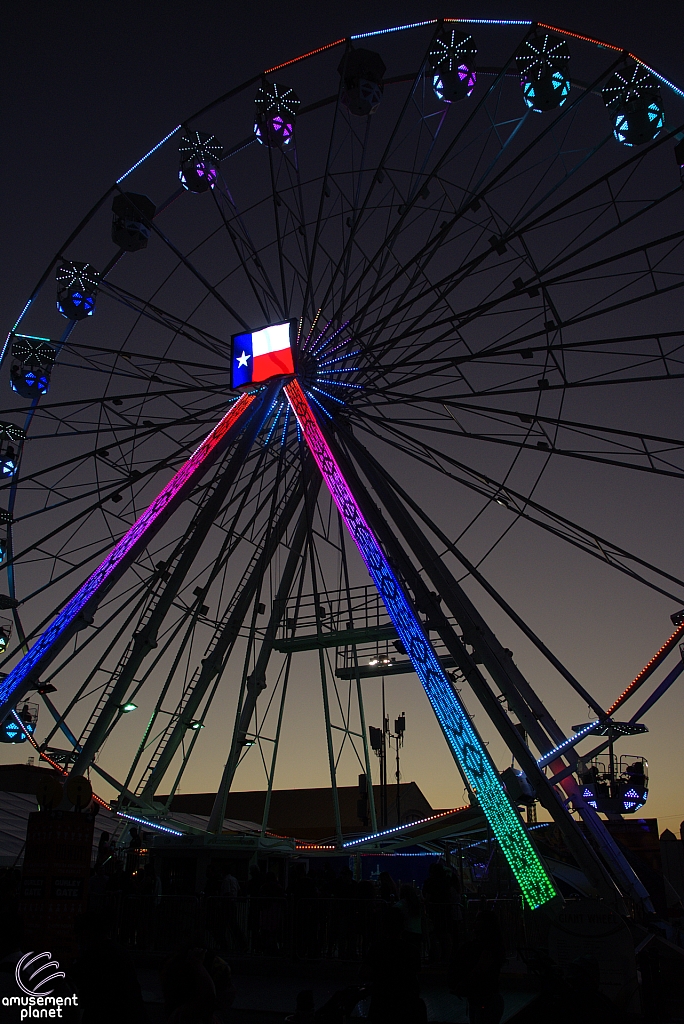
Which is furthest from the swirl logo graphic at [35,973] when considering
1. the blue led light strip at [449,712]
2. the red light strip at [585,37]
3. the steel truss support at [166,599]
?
the red light strip at [585,37]

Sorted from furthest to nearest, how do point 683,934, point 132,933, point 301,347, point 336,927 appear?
1. point 301,347
2. point 683,934
3. point 132,933
4. point 336,927

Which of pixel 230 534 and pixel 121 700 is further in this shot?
pixel 230 534

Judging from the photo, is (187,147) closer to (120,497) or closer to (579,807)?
(120,497)

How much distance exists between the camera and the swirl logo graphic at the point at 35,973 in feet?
23.1

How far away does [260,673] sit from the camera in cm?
2144

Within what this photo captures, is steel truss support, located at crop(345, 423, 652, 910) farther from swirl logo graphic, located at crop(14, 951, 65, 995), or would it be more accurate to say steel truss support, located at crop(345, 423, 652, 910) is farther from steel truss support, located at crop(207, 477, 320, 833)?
swirl logo graphic, located at crop(14, 951, 65, 995)

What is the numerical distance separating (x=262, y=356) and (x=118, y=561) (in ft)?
18.2

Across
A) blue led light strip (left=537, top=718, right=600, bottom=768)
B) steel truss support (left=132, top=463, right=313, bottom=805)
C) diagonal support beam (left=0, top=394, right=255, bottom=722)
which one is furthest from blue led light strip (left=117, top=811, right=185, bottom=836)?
blue led light strip (left=537, top=718, right=600, bottom=768)

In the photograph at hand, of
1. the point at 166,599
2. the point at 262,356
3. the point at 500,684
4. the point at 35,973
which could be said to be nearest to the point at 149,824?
the point at 166,599

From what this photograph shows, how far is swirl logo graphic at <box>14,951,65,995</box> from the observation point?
7035 millimetres

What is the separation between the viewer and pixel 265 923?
11.9 m

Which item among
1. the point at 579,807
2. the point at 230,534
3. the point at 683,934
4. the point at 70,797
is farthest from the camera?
the point at 230,534

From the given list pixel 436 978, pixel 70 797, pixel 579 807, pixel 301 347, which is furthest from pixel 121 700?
pixel 579 807

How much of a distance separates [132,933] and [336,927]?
3.57 metres
